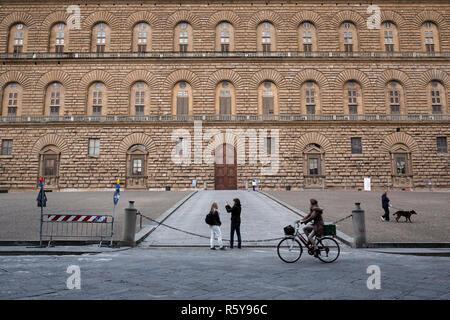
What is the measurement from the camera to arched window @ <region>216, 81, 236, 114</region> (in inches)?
1059

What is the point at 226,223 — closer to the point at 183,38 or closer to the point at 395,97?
the point at 183,38

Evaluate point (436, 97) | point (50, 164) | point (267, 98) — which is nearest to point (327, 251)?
point (267, 98)

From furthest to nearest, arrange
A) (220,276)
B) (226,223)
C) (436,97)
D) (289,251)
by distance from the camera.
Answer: (436,97) < (226,223) < (289,251) < (220,276)

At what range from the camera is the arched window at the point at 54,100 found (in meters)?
26.8

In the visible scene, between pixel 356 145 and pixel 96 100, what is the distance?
80.3 feet

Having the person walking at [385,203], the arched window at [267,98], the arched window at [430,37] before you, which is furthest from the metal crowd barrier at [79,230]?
the arched window at [430,37]

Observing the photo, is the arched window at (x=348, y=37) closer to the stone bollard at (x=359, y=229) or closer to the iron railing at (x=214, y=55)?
the iron railing at (x=214, y=55)

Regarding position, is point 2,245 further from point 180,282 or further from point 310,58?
point 310,58

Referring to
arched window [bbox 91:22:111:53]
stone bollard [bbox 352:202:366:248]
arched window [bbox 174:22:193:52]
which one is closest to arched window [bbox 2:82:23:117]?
arched window [bbox 91:22:111:53]

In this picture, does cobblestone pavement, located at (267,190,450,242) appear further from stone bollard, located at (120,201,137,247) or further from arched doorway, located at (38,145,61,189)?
arched doorway, located at (38,145,61,189)

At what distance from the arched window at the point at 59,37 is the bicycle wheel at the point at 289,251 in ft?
97.2

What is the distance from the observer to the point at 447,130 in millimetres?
26000

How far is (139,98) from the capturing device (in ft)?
88.9

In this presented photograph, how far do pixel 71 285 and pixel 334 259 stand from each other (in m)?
5.36
